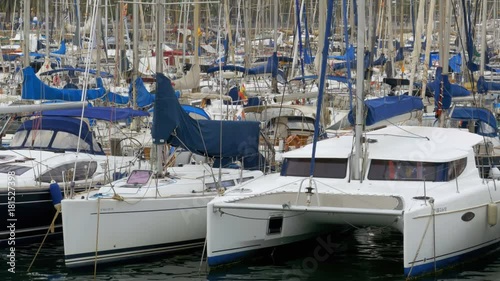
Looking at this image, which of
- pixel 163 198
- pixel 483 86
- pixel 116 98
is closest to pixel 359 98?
pixel 163 198

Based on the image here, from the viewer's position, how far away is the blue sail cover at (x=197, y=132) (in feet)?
62.6

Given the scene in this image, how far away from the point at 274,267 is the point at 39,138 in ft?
21.3

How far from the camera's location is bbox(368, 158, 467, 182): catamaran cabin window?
1777 centimetres

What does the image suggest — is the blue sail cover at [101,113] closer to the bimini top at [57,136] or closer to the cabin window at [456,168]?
the bimini top at [57,136]

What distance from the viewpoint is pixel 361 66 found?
698 inches

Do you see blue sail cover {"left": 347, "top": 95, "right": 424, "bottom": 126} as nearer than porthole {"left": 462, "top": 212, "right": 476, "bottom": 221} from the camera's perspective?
No

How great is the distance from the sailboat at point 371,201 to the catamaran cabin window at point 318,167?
17mm

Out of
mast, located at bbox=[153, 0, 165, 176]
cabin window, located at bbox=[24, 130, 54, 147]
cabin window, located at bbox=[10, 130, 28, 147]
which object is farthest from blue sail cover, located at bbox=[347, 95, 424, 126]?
cabin window, located at bbox=[10, 130, 28, 147]

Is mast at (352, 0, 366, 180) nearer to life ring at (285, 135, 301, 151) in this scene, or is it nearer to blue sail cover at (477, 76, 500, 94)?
life ring at (285, 135, 301, 151)

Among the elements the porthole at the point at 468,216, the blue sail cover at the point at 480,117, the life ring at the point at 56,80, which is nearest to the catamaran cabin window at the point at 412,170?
the porthole at the point at 468,216

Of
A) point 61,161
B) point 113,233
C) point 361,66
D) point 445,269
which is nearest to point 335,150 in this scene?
point 361,66

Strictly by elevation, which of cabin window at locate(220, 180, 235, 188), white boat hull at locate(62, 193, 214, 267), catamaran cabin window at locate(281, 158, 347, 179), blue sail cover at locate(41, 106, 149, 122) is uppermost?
blue sail cover at locate(41, 106, 149, 122)

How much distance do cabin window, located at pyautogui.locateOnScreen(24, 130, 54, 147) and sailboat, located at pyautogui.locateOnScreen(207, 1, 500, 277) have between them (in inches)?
202


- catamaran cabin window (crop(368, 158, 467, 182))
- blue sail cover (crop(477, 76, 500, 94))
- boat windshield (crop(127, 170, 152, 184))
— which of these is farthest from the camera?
blue sail cover (crop(477, 76, 500, 94))
